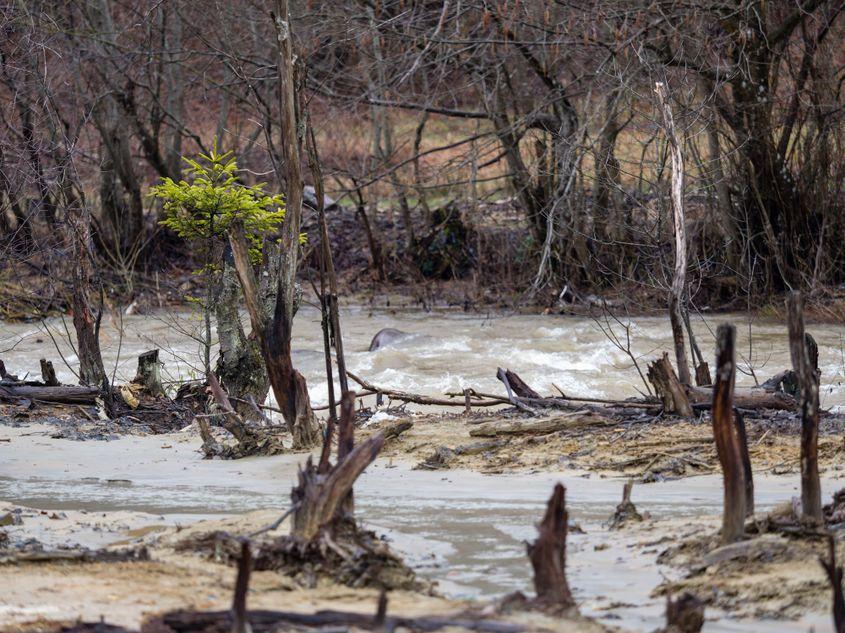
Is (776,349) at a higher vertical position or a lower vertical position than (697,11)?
lower

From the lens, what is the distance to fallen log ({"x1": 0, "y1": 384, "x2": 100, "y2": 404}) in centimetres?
991

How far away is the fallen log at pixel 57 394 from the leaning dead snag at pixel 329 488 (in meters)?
5.98

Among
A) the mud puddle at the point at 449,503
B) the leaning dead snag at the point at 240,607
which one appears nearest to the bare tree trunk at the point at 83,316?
the mud puddle at the point at 449,503

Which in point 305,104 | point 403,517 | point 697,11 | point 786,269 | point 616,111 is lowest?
point 403,517

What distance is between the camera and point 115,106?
20.8 metres

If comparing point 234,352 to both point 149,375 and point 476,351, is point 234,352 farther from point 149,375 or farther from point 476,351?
point 476,351

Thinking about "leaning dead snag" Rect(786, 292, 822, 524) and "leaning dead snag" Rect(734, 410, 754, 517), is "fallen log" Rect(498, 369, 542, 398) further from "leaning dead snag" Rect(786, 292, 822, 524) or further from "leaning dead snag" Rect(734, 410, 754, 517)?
"leaning dead snag" Rect(786, 292, 822, 524)

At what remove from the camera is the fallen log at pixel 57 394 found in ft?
32.5

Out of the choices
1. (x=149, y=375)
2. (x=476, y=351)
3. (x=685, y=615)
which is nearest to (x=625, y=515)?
(x=685, y=615)

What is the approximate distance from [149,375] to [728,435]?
7.19 metres

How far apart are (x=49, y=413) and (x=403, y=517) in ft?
16.7

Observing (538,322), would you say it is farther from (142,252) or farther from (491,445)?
(491,445)

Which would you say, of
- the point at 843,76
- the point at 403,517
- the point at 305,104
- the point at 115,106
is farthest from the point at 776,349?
the point at 115,106

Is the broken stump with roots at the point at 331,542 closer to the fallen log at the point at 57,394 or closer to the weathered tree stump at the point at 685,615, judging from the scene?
the weathered tree stump at the point at 685,615
